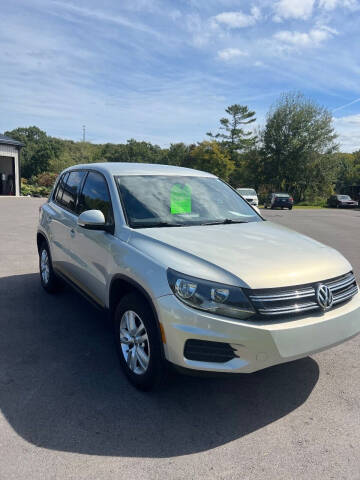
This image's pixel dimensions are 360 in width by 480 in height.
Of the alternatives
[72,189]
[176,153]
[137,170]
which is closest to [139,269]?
[137,170]

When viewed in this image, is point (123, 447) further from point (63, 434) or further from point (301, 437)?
point (301, 437)

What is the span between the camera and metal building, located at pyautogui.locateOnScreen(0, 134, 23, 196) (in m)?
31.3

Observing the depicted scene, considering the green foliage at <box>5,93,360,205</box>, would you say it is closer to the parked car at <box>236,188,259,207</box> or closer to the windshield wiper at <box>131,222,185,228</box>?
Result: the parked car at <box>236,188,259,207</box>

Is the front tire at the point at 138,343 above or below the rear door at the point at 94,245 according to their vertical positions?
below

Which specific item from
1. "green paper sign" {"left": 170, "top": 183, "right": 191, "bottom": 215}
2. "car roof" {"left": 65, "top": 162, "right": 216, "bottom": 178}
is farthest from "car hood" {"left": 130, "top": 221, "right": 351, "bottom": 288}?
"car roof" {"left": 65, "top": 162, "right": 216, "bottom": 178}

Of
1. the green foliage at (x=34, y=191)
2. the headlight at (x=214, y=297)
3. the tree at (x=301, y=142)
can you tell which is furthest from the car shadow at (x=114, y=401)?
the tree at (x=301, y=142)

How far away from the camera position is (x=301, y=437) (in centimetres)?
256

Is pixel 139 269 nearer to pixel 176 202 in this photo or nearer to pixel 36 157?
pixel 176 202

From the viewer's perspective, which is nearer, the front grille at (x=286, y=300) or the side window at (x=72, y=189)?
the front grille at (x=286, y=300)

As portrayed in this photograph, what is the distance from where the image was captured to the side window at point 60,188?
5.13 m

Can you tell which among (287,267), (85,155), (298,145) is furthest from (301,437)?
(85,155)

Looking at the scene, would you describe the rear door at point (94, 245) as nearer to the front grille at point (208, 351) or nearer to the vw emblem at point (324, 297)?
the front grille at point (208, 351)

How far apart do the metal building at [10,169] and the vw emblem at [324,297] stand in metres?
32.2

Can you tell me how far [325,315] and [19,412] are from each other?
2.25 metres
